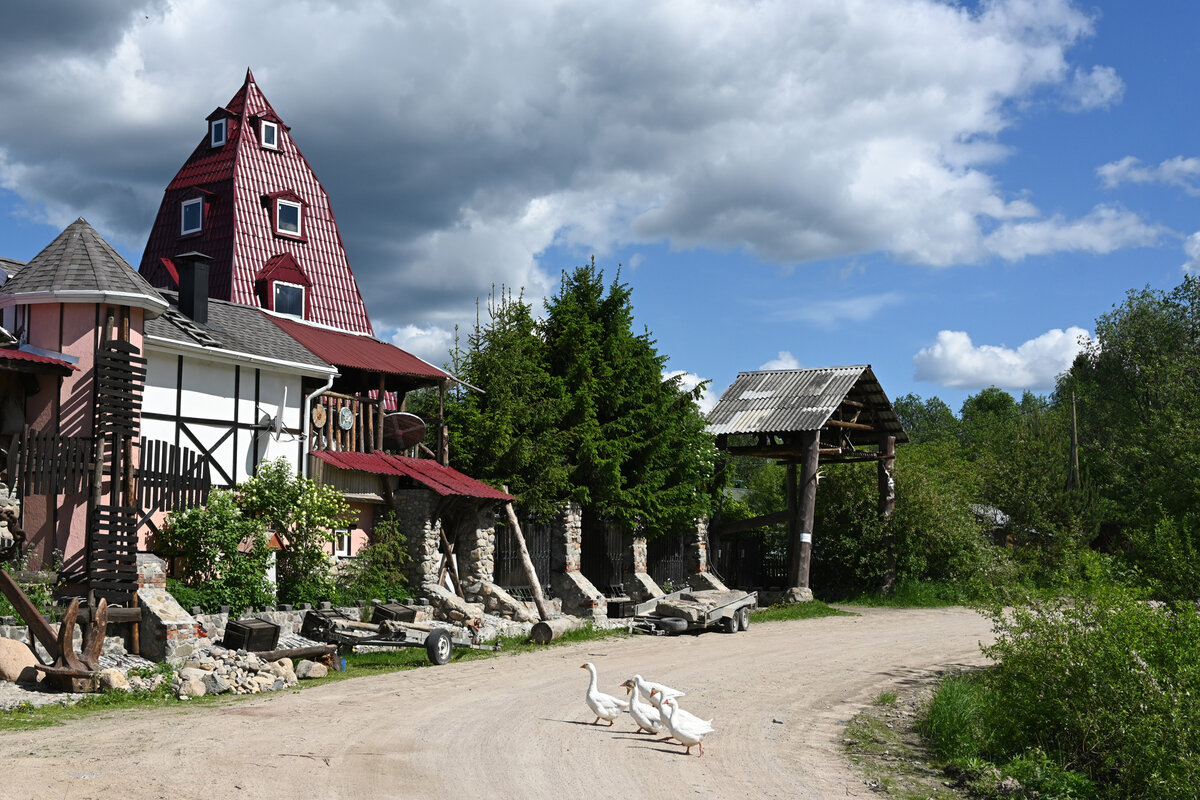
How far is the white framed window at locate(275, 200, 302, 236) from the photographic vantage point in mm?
31156

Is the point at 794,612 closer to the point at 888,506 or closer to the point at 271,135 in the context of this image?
the point at 888,506

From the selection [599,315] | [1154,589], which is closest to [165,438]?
[599,315]

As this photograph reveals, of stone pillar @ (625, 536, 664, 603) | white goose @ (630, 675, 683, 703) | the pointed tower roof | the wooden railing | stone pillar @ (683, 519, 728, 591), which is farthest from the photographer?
stone pillar @ (683, 519, 728, 591)

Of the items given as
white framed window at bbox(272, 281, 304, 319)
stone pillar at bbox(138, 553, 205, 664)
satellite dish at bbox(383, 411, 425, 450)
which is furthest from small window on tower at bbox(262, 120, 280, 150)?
stone pillar at bbox(138, 553, 205, 664)

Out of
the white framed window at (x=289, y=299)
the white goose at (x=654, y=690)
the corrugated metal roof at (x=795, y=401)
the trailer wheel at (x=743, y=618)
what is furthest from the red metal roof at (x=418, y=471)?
the white goose at (x=654, y=690)

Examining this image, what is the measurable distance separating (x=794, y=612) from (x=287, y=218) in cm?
1877

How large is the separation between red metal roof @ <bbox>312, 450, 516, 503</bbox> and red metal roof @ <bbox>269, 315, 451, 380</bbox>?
2074 mm

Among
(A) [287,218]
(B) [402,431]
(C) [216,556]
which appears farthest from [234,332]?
(A) [287,218]

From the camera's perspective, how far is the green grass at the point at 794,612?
26891 mm

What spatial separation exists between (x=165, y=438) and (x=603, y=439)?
10434 millimetres

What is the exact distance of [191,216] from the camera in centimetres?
3095

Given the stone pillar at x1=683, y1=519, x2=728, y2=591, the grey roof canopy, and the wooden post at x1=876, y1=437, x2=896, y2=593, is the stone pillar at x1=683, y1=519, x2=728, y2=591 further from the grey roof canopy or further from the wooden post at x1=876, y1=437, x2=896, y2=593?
the wooden post at x1=876, y1=437, x2=896, y2=593

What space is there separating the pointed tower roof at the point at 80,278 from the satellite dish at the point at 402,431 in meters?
7.31

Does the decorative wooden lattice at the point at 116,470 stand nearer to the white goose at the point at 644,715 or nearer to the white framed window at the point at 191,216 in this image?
the white goose at the point at 644,715
